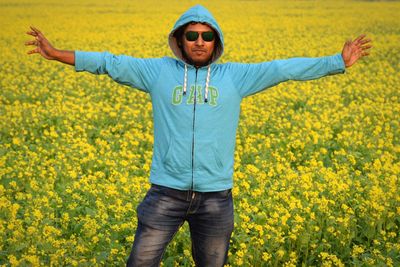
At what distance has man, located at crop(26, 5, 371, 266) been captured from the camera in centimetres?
327

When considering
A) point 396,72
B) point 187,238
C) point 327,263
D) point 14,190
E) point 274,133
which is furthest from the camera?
point 396,72

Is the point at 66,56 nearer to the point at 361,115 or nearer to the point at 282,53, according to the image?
the point at 361,115

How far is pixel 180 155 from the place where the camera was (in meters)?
3.27

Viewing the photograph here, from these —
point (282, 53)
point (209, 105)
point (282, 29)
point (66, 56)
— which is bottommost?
point (209, 105)

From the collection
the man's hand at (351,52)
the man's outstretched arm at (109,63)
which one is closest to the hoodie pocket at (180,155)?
the man's outstretched arm at (109,63)

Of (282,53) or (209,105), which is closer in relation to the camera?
(209,105)

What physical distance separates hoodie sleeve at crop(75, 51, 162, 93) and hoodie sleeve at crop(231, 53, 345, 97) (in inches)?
18.1

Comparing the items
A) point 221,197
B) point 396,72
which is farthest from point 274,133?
point 396,72

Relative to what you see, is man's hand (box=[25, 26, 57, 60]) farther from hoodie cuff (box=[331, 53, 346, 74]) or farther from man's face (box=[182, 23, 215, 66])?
hoodie cuff (box=[331, 53, 346, 74])

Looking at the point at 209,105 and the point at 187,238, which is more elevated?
the point at 209,105

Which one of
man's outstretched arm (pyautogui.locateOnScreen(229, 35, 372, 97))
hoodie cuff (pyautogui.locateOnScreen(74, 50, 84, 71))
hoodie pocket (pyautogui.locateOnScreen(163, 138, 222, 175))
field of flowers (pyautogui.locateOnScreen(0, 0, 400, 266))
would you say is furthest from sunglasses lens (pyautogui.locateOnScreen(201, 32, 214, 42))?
field of flowers (pyautogui.locateOnScreen(0, 0, 400, 266))

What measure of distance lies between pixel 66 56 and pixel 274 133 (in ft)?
21.1

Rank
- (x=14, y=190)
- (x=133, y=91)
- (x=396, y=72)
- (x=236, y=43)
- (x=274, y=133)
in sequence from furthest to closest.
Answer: (x=236, y=43) < (x=396, y=72) < (x=133, y=91) < (x=274, y=133) < (x=14, y=190)

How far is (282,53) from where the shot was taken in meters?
20.0
